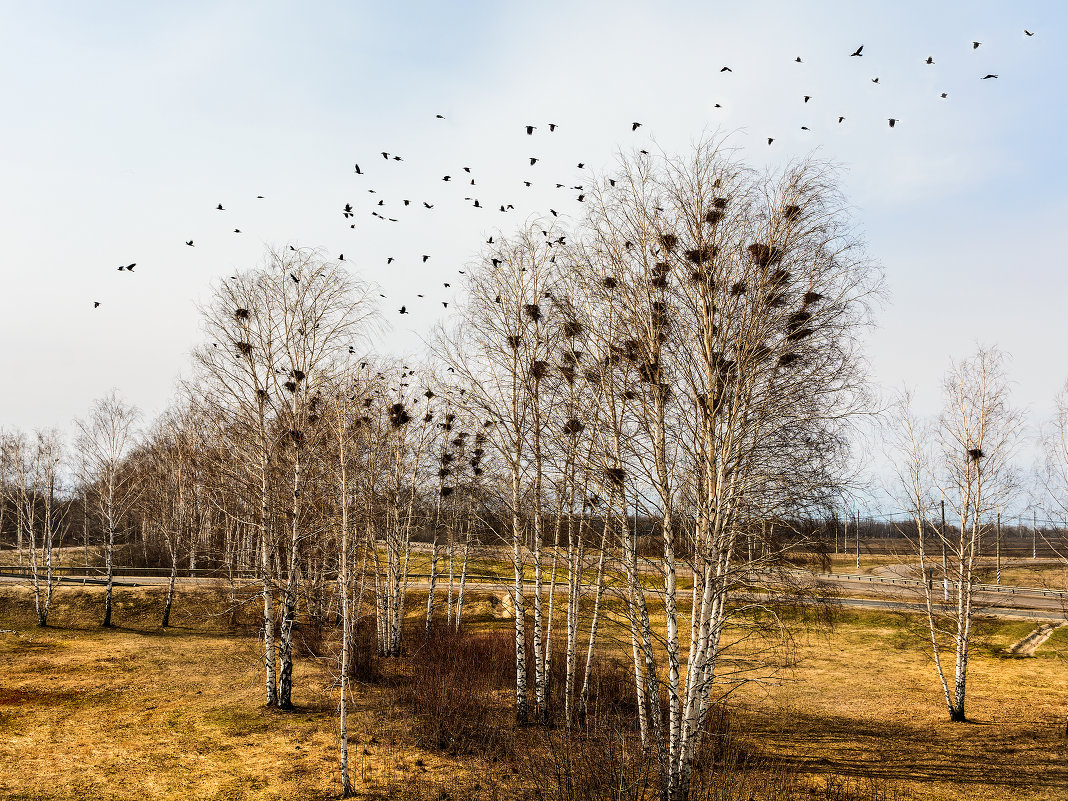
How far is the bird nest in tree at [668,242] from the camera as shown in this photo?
1023cm

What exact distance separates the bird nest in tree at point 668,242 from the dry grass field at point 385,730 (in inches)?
277

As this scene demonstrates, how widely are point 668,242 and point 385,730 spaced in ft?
42.6

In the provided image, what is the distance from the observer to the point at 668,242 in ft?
33.6

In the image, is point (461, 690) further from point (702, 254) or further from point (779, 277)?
point (779, 277)

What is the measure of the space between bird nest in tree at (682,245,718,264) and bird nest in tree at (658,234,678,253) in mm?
311

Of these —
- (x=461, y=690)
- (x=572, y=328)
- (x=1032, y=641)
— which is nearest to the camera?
(x=572, y=328)

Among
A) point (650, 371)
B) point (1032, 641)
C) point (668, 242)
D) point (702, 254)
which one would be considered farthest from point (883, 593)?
point (668, 242)

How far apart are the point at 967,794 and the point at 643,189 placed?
1367 centimetres

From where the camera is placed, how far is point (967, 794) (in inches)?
491

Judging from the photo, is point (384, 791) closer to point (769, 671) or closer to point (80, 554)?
point (769, 671)

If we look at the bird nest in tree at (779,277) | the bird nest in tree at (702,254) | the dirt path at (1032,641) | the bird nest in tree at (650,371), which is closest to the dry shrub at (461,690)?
the bird nest in tree at (650,371)

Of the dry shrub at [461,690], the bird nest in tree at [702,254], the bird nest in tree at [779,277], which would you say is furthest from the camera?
the dry shrub at [461,690]

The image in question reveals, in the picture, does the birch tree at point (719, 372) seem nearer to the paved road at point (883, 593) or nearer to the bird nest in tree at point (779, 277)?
the bird nest in tree at point (779, 277)

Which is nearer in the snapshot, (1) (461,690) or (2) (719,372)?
(2) (719,372)
